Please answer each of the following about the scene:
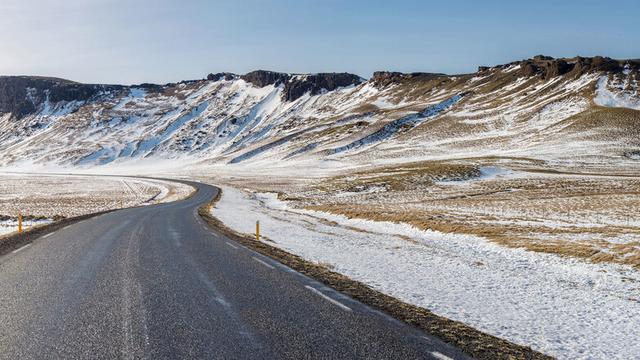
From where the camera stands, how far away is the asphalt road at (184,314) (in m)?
7.19

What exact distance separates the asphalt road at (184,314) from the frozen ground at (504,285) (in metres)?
1.85

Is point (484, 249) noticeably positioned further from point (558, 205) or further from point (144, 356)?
point (558, 205)

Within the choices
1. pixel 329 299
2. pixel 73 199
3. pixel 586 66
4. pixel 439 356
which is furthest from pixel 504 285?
pixel 586 66

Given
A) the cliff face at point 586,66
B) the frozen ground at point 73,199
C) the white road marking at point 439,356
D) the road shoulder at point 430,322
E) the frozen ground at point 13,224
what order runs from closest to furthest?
the white road marking at point 439,356, the road shoulder at point 430,322, the frozen ground at point 13,224, the frozen ground at point 73,199, the cliff face at point 586,66

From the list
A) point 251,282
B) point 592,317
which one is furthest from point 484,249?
point 251,282

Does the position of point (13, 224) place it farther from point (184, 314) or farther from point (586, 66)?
point (586, 66)

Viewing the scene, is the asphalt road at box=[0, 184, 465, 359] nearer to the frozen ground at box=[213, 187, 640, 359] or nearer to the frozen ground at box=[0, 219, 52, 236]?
the frozen ground at box=[213, 187, 640, 359]

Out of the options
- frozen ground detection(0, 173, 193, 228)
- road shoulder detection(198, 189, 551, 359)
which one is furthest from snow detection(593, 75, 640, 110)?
road shoulder detection(198, 189, 551, 359)

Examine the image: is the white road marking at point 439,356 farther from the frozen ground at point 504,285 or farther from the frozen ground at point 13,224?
the frozen ground at point 13,224

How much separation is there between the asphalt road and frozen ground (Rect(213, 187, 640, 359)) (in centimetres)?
185

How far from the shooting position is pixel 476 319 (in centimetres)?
927

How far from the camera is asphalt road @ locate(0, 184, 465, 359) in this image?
719 cm

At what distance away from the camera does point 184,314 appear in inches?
348

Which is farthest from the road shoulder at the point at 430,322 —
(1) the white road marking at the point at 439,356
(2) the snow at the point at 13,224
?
(2) the snow at the point at 13,224
